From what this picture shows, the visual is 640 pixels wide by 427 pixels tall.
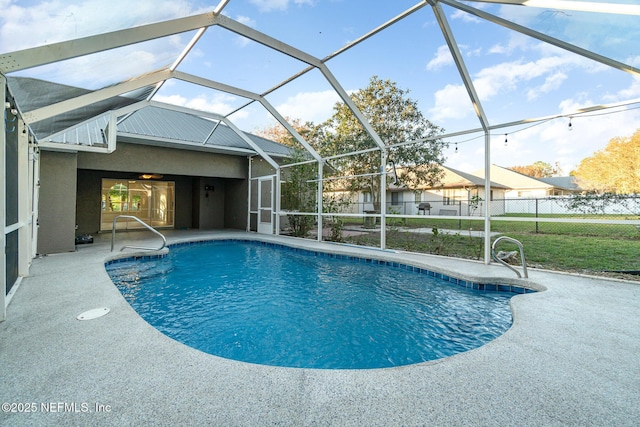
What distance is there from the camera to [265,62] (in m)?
6.49

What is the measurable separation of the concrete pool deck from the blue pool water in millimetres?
696

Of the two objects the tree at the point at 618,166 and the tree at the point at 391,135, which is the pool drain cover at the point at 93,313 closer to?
the tree at the point at 391,135

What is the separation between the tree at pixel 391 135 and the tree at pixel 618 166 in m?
6.70

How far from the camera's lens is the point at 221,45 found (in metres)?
5.80

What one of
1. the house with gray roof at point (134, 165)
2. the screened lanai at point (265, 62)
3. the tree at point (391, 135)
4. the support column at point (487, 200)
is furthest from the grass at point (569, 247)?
the house with gray roof at point (134, 165)

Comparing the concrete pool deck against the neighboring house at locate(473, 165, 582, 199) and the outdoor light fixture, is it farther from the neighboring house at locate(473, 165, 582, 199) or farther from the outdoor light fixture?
the neighboring house at locate(473, 165, 582, 199)

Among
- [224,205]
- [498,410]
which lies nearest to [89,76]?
[498,410]

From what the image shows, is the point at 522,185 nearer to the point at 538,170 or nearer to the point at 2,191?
the point at 538,170

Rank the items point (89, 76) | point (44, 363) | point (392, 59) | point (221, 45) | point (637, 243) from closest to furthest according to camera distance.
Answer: point (44, 363)
point (89, 76)
point (221, 45)
point (637, 243)
point (392, 59)

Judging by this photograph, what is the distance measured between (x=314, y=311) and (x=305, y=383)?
2.23 m

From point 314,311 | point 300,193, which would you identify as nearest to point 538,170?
point 300,193

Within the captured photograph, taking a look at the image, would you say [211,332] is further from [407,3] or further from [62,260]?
[407,3]

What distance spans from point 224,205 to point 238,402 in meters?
13.4

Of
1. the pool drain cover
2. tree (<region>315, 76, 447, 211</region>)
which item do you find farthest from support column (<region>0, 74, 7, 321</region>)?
tree (<region>315, 76, 447, 211</region>)
